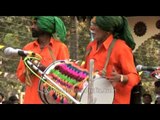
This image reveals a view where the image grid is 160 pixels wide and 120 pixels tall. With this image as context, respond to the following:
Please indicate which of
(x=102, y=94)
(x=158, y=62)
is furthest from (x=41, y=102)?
(x=158, y=62)

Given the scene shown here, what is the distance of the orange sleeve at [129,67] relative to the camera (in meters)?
3.95

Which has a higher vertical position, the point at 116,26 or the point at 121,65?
the point at 116,26

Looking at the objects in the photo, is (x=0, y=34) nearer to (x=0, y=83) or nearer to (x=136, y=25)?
(x=0, y=83)

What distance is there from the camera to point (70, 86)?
3.98 meters

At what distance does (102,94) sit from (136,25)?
299 cm

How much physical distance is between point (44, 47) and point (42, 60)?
0.15 m

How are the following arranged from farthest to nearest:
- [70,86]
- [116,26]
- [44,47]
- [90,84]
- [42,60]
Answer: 1. [44,47]
2. [42,60]
3. [116,26]
4. [70,86]
5. [90,84]

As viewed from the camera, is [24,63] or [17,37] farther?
[17,37]

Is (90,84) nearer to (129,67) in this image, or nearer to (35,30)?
(129,67)

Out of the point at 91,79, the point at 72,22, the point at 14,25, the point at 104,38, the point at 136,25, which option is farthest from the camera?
the point at 136,25

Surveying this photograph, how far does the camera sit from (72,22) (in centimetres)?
556

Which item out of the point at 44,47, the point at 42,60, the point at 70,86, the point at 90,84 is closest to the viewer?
the point at 90,84

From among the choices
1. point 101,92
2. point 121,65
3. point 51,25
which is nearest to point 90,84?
point 101,92

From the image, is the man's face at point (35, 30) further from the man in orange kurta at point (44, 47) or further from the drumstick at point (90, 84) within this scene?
the drumstick at point (90, 84)
